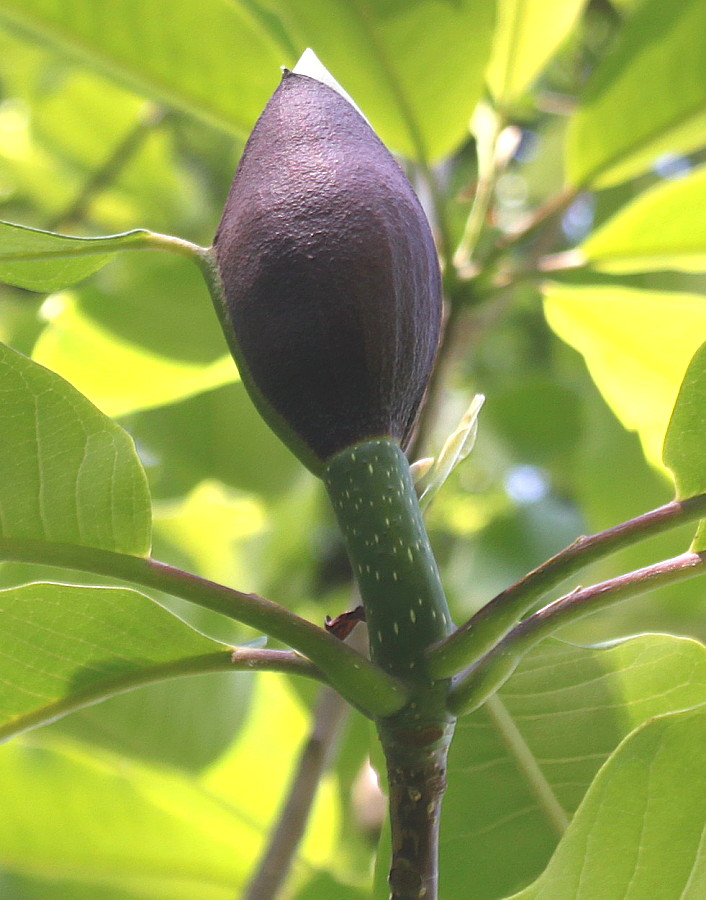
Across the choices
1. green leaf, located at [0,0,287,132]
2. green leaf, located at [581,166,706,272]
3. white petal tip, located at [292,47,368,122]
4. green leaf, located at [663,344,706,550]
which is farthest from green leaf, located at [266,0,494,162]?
green leaf, located at [663,344,706,550]

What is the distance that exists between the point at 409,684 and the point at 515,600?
63 millimetres

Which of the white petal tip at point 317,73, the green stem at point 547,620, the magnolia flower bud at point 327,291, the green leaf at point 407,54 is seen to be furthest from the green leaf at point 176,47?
the green stem at point 547,620

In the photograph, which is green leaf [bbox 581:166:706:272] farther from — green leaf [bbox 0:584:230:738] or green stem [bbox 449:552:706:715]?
green leaf [bbox 0:584:230:738]

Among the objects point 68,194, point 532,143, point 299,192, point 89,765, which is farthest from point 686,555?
point 68,194

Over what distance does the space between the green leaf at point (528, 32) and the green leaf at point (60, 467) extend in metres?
0.72

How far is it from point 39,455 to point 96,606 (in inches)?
3.7

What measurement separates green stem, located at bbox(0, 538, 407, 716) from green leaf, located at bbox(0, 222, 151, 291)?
16cm

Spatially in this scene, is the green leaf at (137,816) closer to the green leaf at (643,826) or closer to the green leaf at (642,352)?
the green leaf at (642,352)

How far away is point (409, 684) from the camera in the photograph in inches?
18.9

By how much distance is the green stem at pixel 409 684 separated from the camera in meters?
0.48

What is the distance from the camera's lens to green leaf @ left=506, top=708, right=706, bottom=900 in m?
0.56

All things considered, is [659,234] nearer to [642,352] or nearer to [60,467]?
[642,352]

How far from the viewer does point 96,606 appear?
0.60 meters

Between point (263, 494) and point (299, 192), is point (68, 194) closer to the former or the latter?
point (263, 494)
